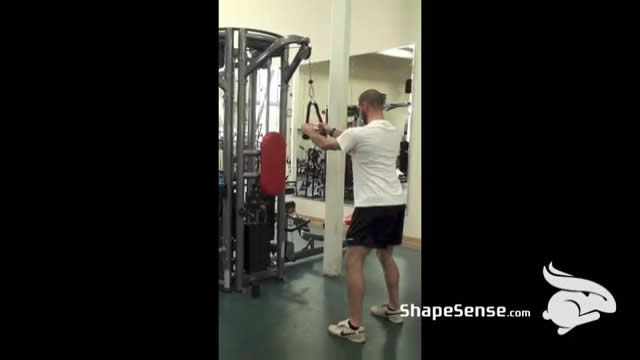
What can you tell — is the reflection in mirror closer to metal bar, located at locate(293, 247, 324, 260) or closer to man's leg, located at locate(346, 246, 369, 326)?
metal bar, located at locate(293, 247, 324, 260)

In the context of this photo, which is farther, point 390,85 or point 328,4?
point 328,4

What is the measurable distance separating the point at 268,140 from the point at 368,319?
4.71 feet

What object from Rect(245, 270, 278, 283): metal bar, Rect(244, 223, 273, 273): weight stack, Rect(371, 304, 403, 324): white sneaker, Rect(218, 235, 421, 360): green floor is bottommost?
Rect(218, 235, 421, 360): green floor

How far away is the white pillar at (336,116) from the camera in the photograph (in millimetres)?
3594

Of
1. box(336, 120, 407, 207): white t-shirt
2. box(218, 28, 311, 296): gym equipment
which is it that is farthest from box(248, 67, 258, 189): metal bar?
box(336, 120, 407, 207): white t-shirt

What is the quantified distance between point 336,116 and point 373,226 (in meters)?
1.43

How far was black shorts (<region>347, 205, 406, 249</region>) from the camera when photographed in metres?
2.46

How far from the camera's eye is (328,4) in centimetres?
558

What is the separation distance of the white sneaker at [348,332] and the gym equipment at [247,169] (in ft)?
2.74

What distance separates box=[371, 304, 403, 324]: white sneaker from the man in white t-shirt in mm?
316

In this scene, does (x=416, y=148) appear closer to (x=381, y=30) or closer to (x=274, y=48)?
(x=381, y=30)
